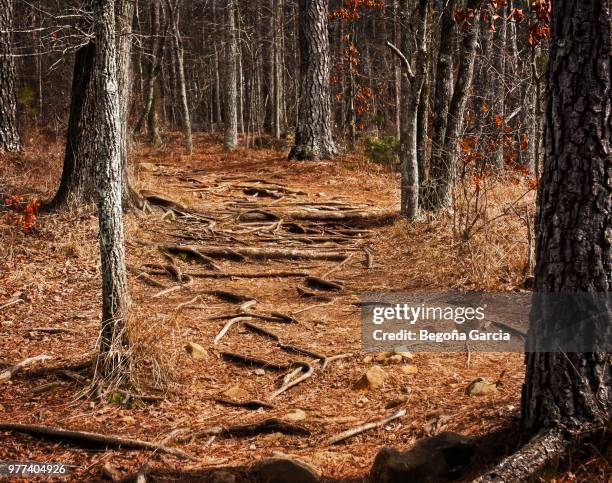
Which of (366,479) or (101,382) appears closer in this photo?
(366,479)

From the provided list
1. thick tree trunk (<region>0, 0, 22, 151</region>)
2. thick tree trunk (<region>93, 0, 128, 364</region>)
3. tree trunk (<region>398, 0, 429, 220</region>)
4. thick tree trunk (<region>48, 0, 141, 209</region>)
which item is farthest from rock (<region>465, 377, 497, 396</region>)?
thick tree trunk (<region>0, 0, 22, 151</region>)

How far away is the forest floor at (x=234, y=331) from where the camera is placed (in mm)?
4930

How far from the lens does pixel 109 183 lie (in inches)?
233

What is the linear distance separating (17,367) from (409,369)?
3382mm

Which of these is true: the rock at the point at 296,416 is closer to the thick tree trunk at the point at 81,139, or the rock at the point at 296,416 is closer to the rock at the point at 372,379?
the rock at the point at 372,379

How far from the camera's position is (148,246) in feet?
33.2

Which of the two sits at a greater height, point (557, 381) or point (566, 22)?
point (566, 22)

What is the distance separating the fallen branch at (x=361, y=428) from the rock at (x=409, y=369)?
906mm

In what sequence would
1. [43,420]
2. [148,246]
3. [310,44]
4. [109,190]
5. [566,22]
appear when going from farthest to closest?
[310,44] < [148,246] < [109,190] < [43,420] < [566,22]


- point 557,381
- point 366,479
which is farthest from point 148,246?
point 557,381

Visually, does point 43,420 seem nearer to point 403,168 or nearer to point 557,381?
point 557,381

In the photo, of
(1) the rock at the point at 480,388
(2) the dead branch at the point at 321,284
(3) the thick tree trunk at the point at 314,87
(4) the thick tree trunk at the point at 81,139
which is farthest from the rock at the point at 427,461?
(3) the thick tree trunk at the point at 314,87

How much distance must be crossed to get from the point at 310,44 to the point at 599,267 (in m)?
14.8

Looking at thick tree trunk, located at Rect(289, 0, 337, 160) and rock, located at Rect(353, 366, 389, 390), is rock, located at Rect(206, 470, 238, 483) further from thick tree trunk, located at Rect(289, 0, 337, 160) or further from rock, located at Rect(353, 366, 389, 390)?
thick tree trunk, located at Rect(289, 0, 337, 160)
